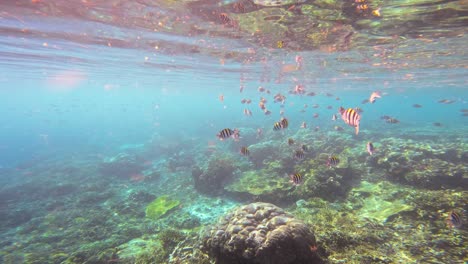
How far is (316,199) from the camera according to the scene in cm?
921

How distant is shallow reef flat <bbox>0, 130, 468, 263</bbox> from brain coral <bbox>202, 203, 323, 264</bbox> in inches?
13.9

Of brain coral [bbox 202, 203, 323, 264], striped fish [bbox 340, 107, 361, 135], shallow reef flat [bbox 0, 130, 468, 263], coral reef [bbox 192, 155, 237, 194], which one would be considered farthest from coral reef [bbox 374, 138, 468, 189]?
coral reef [bbox 192, 155, 237, 194]

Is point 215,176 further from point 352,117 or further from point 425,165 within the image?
point 425,165

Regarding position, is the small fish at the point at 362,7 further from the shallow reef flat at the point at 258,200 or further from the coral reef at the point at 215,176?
the coral reef at the point at 215,176

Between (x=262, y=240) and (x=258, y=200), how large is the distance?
283 inches

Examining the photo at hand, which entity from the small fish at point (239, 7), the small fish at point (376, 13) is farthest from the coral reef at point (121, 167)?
the small fish at point (376, 13)

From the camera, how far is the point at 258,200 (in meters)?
11.9

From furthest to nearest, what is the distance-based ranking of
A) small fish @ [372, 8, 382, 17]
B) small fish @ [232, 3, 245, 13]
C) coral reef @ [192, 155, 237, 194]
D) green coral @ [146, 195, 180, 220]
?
coral reef @ [192, 155, 237, 194], green coral @ [146, 195, 180, 220], small fish @ [372, 8, 382, 17], small fish @ [232, 3, 245, 13]

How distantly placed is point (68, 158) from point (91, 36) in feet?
68.6

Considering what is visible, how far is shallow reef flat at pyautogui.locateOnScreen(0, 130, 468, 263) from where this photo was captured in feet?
20.1

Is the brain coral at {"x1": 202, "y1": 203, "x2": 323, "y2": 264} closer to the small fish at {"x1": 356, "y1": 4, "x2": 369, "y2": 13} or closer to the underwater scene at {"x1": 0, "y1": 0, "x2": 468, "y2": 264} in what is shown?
the underwater scene at {"x1": 0, "y1": 0, "x2": 468, "y2": 264}

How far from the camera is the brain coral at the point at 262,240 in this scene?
4.71 metres

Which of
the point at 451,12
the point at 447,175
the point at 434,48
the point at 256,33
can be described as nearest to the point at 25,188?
the point at 256,33

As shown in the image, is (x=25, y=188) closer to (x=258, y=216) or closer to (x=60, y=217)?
(x=60, y=217)
